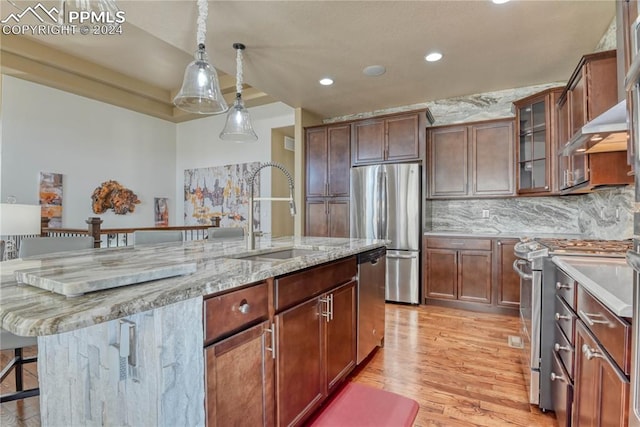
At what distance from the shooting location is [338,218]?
450cm

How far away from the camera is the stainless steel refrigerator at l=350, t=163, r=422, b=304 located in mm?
3891

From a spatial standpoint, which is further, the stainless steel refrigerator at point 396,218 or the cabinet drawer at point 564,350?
the stainless steel refrigerator at point 396,218

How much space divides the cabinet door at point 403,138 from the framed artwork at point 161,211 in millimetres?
4885

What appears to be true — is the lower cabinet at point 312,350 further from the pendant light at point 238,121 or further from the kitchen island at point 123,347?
the pendant light at point 238,121

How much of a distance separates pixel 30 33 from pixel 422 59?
479 centimetres

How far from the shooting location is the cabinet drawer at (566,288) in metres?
1.38

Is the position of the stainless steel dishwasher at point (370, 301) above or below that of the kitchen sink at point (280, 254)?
below

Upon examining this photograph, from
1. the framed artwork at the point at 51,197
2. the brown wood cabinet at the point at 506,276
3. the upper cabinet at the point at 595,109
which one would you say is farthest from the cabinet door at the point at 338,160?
the framed artwork at the point at 51,197

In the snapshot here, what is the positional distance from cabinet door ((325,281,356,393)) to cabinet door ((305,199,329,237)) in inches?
98.4

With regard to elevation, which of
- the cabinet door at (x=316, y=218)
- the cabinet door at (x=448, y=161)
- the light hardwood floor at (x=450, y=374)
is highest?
the cabinet door at (x=448, y=161)

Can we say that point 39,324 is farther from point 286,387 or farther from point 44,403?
point 286,387

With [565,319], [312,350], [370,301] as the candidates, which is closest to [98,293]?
[312,350]

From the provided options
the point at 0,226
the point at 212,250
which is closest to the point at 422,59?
the point at 212,250

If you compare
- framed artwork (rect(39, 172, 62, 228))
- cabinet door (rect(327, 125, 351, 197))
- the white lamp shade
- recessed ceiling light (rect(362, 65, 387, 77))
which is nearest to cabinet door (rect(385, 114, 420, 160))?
cabinet door (rect(327, 125, 351, 197))
